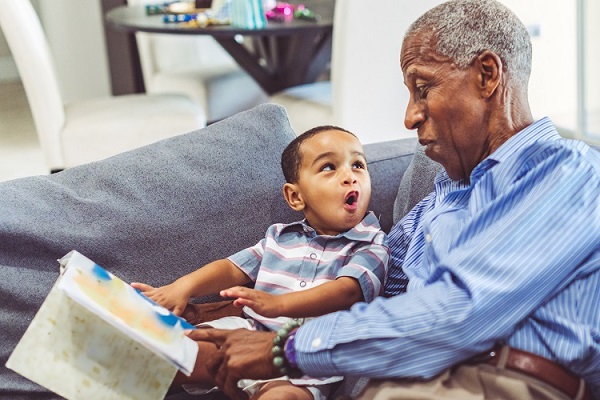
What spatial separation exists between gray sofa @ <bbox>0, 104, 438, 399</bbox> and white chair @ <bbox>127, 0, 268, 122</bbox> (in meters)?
2.68

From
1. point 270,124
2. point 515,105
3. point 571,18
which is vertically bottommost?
point 571,18

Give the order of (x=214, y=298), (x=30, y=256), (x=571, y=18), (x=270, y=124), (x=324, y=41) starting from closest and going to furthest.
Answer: (x=30, y=256) < (x=214, y=298) < (x=270, y=124) < (x=324, y=41) < (x=571, y=18)

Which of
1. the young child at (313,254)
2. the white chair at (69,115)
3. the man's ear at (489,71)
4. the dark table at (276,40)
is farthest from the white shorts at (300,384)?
the dark table at (276,40)

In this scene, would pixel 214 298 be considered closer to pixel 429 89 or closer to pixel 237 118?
pixel 237 118

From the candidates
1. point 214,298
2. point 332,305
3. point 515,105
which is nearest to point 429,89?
point 515,105

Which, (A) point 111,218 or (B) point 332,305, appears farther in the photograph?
(A) point 111,218

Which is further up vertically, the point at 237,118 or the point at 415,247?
the point at 237,118

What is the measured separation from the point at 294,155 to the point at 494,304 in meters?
0.75

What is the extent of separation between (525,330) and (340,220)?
1.83 ft

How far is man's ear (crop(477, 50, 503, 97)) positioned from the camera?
156 centimetres

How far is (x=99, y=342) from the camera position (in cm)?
149

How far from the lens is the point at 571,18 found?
17.0 ft

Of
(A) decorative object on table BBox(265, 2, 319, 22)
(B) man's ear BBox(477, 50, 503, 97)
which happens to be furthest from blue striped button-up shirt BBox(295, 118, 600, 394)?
(A) decorative object on table BBox(265, 2, 319, 22)

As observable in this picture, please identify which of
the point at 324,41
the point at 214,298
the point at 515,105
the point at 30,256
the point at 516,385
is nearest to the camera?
the point at 516,385
